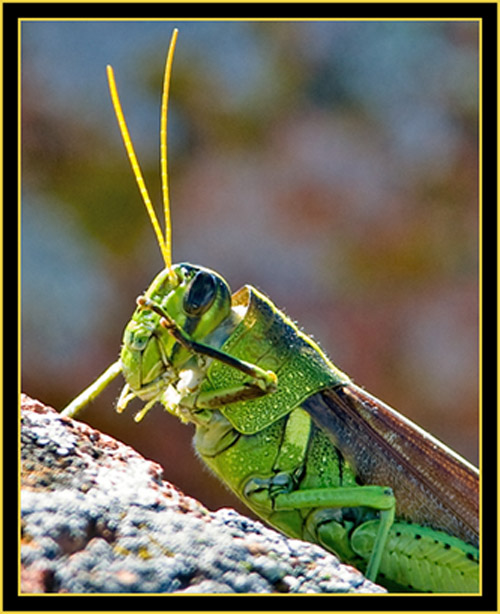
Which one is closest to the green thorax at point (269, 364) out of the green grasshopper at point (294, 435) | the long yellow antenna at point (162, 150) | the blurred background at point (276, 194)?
the green grasshopper at point (294, 435)

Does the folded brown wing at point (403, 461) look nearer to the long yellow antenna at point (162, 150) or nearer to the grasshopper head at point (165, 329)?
the grasshopper head at point (165, 329)

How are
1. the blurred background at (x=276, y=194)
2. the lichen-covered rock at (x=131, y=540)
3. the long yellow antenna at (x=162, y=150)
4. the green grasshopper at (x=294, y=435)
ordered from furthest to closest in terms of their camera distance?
the blurred background at (x=276, y=194)
the green grasshopper at (x=294, y=435)
the long yellow antenna at (x=162, y=150)
the lichen-covered rock at (x=131, y=540)

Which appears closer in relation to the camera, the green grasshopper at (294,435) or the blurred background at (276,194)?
the green grasshopper at (294,435)

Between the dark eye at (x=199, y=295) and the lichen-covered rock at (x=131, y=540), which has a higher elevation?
the dark eye at (x=199, y=295)

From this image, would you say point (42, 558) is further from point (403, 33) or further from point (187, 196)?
point (403, 33)

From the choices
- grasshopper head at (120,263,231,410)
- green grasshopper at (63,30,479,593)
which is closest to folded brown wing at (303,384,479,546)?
green grasshopper at (63,30,479,593)

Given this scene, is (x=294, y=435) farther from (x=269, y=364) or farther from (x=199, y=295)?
(x=199, y=295)
